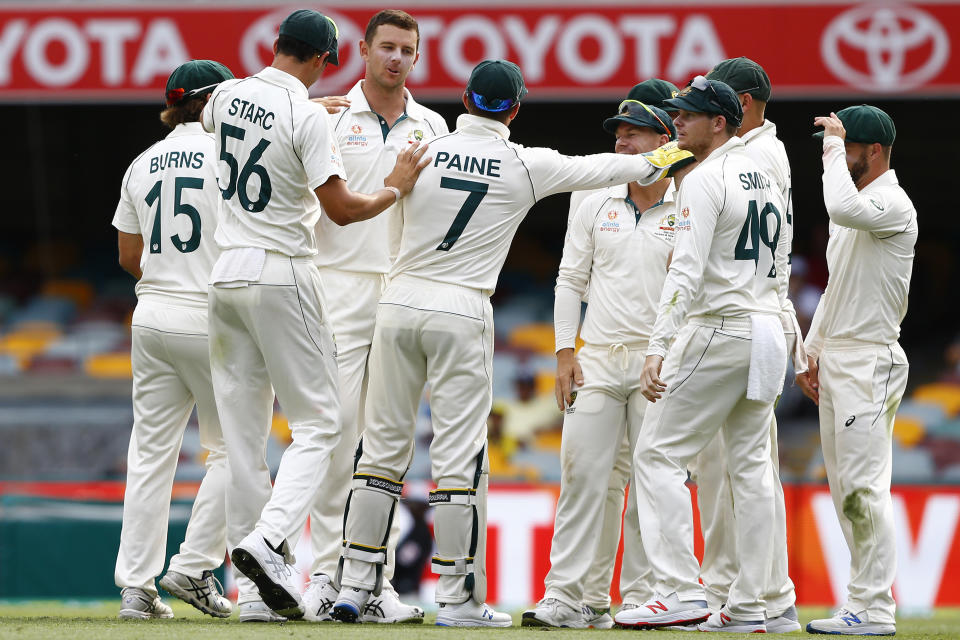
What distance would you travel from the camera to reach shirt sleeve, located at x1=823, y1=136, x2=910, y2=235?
5.87 metres

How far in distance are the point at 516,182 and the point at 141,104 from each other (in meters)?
9.49

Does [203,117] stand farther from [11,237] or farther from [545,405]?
[11,237]

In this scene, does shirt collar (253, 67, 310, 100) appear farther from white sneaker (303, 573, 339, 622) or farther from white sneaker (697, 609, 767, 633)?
white sneaker (697, 609, 767, 633)

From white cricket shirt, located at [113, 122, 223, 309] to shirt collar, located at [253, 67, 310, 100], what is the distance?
0.63 metres

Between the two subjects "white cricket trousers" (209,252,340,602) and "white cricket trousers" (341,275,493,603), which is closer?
"white cricket trousers" (209,252,340,602)

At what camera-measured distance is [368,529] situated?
18.6 feet

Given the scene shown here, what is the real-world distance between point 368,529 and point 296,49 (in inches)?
81.2

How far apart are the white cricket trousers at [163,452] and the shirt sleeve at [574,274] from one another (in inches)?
66.9

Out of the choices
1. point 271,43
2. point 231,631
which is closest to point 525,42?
point 271,43

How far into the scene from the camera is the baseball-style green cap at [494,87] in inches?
224

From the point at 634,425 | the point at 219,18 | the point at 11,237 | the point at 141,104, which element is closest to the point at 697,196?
the point at 634,425

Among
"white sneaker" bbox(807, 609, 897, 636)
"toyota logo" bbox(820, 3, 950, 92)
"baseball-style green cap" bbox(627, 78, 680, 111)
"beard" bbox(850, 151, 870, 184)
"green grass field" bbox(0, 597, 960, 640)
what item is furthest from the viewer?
"toyota logo" bbox(820, 3, 950, 92)

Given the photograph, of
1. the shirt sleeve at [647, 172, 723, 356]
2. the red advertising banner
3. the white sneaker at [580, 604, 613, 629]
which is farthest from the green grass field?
the red advertising banner

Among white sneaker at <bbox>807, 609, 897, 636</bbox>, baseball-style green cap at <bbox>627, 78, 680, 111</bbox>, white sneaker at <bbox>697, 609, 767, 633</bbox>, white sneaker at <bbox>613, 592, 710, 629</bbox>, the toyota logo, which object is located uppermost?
the toyota logo
